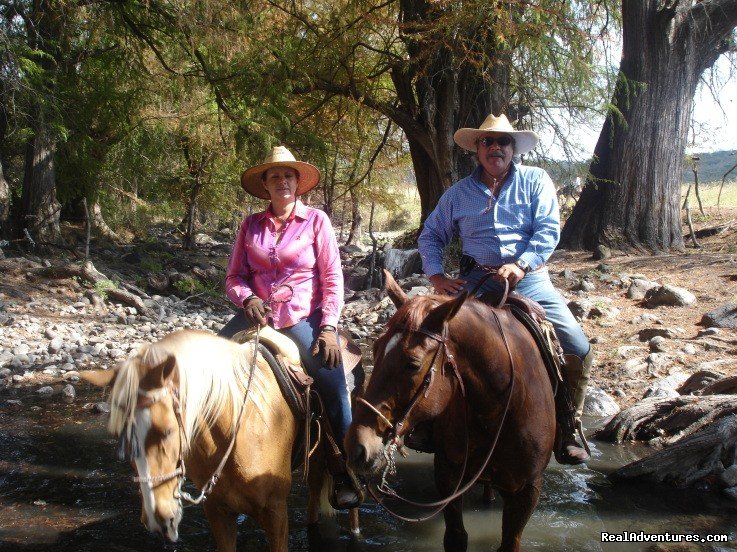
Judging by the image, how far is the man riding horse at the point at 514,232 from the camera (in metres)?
4.03

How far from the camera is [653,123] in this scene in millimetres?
13312

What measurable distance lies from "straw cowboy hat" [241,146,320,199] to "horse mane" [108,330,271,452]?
129cm

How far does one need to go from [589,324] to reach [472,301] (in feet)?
22.7

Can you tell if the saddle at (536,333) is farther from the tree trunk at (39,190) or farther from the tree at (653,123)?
the tree trunk at (39,190)

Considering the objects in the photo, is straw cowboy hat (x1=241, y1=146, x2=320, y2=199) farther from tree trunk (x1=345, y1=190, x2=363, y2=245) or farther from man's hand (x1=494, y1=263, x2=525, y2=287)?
tree trunk (x1=345, y1=190, x2=363, y2=245)

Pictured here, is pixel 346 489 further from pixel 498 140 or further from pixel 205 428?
pixel 498 140

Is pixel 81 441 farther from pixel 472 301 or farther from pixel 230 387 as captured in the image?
pixel 472 301

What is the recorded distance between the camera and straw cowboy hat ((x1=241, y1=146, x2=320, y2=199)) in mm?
4113

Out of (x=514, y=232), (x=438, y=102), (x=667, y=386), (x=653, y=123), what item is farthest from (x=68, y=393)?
(x=653, y=123)

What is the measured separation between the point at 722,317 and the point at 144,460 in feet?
26.9

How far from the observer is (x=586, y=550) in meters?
4.25

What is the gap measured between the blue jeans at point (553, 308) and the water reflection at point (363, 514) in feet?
4.64

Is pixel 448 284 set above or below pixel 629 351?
above

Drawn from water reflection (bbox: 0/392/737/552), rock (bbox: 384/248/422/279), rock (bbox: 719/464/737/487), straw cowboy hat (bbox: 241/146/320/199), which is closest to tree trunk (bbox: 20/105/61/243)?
rock (bbox: 384/248/422/279)
